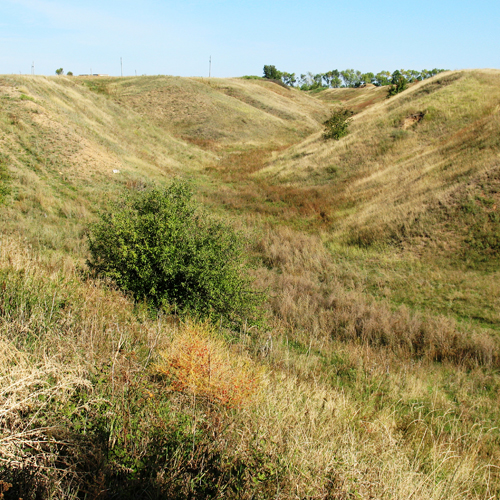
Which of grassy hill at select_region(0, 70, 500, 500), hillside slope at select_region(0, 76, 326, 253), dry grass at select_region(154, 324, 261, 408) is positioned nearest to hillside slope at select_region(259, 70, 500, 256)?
grassy hill at select_region(0, 70, 500, 500)

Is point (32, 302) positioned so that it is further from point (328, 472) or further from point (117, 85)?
point (117, 85)

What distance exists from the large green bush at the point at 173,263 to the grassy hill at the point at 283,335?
1.89 feet

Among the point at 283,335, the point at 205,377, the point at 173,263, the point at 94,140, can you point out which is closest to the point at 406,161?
the point at 283,335

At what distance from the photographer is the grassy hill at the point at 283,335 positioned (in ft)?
8.70

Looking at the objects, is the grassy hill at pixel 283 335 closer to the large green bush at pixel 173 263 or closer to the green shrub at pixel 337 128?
the large green bush at pixel 173 263

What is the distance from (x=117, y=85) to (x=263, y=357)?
6146cm

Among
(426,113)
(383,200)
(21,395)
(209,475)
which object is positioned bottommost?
(209,475)

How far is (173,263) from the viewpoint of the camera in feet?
24.2

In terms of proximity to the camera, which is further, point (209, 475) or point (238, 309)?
A: point (238, 309)

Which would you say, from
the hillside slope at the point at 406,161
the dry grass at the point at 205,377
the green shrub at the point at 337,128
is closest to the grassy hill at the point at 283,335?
the dry grass at the point at 205,377

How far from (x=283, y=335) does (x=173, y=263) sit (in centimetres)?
272

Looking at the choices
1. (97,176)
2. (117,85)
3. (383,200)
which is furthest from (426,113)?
(117,85)

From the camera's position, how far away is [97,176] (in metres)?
19.1

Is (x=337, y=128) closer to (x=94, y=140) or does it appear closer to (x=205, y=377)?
(x=94, y=140)
